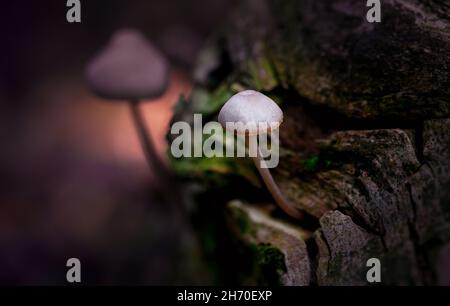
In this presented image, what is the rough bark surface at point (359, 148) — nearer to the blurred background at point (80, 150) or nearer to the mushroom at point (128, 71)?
the mushroom at point (128, 71)

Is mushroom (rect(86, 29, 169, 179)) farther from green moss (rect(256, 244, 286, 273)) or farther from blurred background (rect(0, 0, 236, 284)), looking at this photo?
green moss (rect(256, 244, 286, 273))

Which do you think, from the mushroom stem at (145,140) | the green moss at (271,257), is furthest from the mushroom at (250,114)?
the mushroom stem at (145,140)

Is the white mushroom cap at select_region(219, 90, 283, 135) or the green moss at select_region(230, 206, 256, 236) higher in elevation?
the white mushroom cap at select_region(219, 90, 283, 135)

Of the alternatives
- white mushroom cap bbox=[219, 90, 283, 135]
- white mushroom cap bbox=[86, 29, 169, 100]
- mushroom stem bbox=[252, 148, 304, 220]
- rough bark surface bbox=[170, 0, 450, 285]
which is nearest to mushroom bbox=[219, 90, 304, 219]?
white mushroom cap bbox=[219, 90, 283, 135]

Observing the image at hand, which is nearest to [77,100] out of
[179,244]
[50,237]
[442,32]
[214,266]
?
[50,237]

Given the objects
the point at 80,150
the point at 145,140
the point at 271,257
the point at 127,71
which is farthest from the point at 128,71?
the point at 271,257
